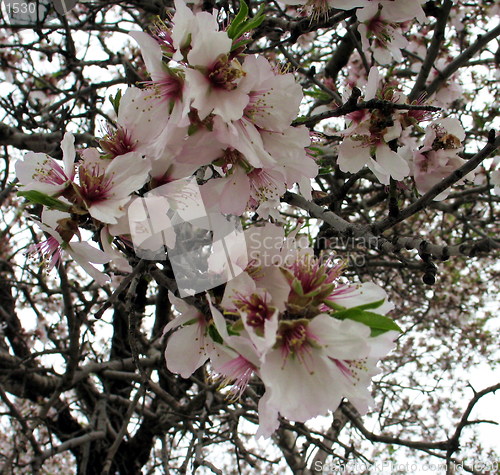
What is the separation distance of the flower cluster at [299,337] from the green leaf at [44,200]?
38cm

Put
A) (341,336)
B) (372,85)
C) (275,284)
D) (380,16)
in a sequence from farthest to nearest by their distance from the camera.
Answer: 1. (380,16)
2. (372,85)
3. (275,284)
4. (341,336)

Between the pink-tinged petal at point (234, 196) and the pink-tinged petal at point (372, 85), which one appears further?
the pink-tinged petal at point (372, 85)

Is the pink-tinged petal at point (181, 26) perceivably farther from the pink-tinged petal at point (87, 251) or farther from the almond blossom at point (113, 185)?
the pink-tinged petal at point (87, 251)

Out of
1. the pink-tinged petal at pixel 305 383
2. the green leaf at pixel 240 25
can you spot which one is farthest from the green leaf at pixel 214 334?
the green leaf at pixel 240 25

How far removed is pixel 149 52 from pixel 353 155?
0.78 m

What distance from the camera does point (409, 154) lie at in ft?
5.32

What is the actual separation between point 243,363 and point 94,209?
1.42 ft

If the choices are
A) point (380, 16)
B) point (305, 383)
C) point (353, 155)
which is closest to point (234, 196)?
point (305, 383)

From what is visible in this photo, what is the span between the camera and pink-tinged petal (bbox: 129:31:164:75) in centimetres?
93

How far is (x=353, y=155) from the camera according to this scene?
149cm

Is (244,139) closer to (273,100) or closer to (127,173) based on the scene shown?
(273,100)

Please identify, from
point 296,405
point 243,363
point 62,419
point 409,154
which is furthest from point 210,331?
point 62,419

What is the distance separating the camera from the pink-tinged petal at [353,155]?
147 centimetres

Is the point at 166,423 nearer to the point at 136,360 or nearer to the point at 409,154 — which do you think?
the point at 136,360
